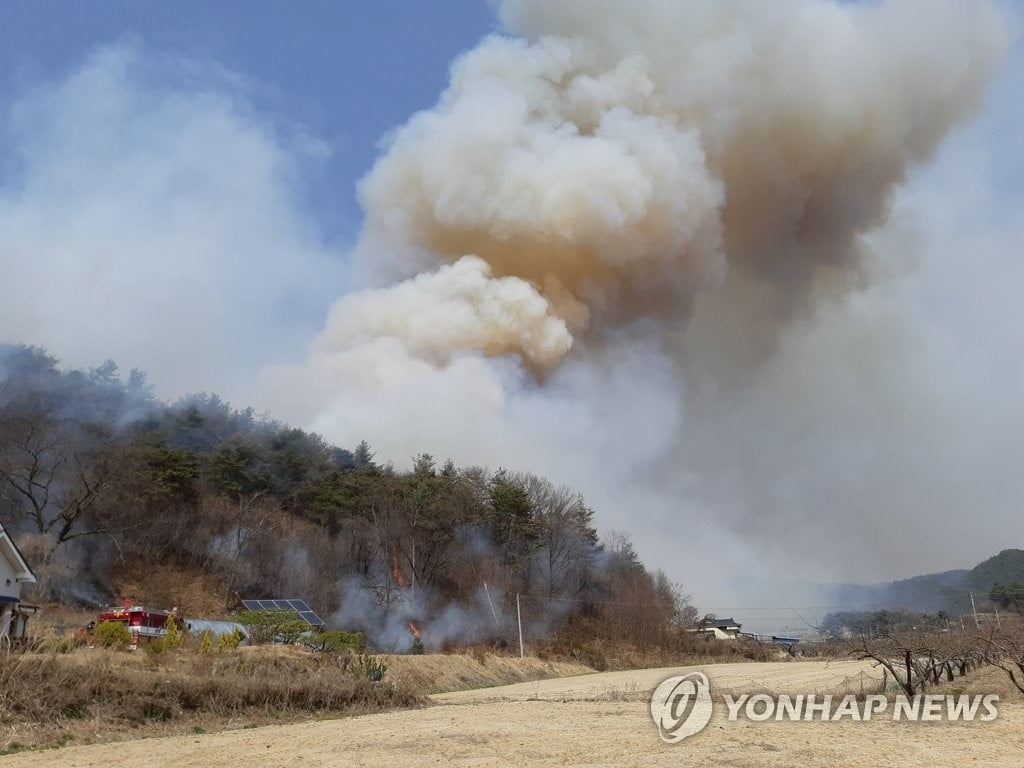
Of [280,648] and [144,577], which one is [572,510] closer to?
[144,577]

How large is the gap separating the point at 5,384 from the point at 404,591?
66.3 ft

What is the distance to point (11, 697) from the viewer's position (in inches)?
477

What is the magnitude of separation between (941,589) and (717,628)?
46627 millimetres

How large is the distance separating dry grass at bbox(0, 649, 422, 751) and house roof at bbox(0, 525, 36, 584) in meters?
7.31

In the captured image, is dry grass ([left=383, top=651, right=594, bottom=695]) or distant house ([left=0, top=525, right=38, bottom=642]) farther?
dry grass ([left=383, top=651, right=594, bottom=695])

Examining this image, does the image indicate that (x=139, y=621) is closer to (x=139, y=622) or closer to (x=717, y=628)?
(x=139, y=622)

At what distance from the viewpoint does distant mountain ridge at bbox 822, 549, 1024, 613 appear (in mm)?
93719

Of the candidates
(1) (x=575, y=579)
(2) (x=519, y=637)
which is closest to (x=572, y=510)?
(1) (x=575, y=579)

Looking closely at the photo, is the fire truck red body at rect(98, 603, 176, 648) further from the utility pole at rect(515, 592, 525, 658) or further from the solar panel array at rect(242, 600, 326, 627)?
the utility pole at rect(515, 592, 525, 658)

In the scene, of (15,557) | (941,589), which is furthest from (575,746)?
(941,589)

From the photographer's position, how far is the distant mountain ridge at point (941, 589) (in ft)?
307

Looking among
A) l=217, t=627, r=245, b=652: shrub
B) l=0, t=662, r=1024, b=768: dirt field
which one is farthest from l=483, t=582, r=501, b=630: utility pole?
l=0, t=662, r=1024, b=768: dirt field

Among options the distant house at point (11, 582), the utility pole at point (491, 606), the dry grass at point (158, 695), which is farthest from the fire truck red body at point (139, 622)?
the utility pole at point (491, 606)

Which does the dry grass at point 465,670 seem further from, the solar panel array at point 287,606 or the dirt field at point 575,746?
the dirt field at point 575,746
